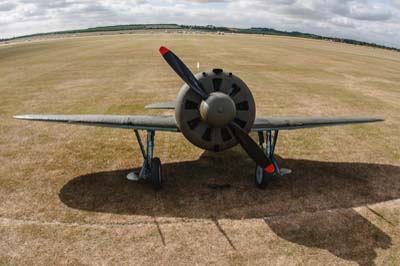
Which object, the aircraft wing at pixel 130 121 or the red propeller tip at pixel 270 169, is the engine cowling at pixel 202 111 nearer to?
the aircraft wing at pixel 130 121

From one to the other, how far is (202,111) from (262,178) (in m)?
3.27

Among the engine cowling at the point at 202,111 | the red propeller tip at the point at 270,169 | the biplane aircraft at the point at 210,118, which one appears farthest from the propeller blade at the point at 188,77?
the red propeller tip at the point at 270,169

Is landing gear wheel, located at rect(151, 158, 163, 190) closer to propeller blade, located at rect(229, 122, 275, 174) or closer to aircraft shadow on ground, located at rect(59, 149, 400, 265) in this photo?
aircraft shadow on ground, located at rect(59, 149, 400, 265)

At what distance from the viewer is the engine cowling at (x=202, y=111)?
8.24m

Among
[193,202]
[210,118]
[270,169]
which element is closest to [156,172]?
[193,202]

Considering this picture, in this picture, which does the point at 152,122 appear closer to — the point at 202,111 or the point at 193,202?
the point at 202,111

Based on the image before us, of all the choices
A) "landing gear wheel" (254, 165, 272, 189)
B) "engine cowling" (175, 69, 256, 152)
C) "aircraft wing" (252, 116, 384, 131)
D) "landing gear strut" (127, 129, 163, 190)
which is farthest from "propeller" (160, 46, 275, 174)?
"landing gear strut" (127, 129, 163, 190)

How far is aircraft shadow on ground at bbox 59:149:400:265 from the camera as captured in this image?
25.6ft

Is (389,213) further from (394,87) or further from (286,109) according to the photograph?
(394,87)

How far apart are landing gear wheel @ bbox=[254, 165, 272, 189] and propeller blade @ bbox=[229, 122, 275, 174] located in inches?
76.9

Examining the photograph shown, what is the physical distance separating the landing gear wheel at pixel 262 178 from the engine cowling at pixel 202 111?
1.86 metres

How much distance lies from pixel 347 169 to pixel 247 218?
5357mm

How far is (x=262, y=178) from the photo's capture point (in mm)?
9781

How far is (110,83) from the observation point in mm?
28156
